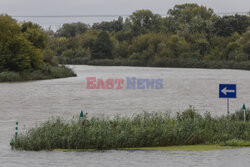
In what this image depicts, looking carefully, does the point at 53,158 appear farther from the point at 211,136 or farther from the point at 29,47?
the point at 29,47

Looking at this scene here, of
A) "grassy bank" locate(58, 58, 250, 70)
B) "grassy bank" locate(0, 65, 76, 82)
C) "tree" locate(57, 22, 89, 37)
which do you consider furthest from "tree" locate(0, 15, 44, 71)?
"tree" locate(57, 22, 89, 37)

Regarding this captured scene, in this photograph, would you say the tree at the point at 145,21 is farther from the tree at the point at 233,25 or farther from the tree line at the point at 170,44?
the tree at the point at 233,25

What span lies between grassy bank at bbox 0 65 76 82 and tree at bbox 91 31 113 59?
6164cm

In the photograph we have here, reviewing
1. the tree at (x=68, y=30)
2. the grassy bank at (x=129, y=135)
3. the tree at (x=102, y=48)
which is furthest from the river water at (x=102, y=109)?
the tree at (x=68, y=30)

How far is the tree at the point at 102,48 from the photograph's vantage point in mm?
145625

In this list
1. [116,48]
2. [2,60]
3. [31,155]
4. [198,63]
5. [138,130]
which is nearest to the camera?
[31,155]

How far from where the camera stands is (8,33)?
71188 mm

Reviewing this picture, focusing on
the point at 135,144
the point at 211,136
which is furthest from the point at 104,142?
the point at 211,136

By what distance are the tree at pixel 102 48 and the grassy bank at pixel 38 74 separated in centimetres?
6164

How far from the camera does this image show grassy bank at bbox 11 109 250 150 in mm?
19469

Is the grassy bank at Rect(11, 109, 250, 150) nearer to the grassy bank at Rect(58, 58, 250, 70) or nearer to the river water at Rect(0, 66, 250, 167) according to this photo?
the river water at Rect(0, 66, 250, 167)

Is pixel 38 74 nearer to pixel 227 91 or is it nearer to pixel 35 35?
pixel 35 35

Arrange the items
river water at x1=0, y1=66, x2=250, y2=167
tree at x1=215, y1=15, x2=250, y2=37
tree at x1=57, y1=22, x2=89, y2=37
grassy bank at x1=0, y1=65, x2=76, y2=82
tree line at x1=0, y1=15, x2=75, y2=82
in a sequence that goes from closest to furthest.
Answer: river water at x1=0, y1=66, x2=250, y2=167
grassy bank at x1=0, y1=65, x2=76, y2=82
tree line at x1=0, y1=15, x2=75, y2=82
tree at x1=215, y1=15, x2=250, y2=37
tree at x1=57, y1=22, x2=89, y2=37

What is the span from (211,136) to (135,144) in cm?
333
